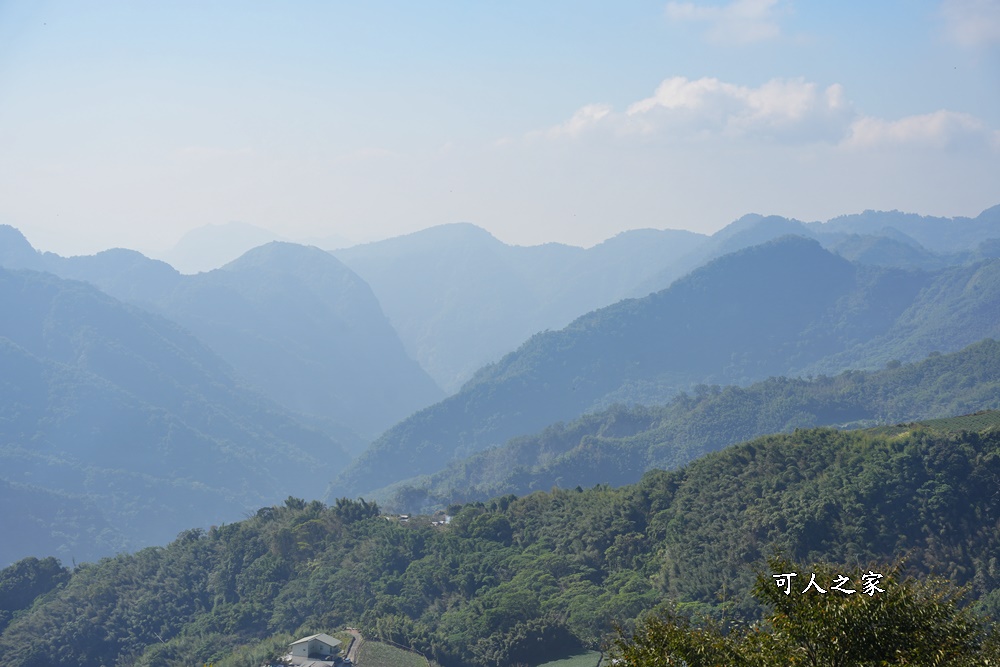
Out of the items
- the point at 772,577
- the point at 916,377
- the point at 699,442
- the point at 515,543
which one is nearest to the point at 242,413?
the point at 699,442

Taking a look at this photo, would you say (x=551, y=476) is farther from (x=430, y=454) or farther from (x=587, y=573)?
(x=587, y=573)

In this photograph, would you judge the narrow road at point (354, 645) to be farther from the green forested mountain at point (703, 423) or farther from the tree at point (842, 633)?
the green forested mountain at point (703, 423)

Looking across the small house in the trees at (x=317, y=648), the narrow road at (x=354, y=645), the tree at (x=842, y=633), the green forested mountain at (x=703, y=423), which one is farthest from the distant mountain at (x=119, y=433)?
the tree at (x=842, y=633)

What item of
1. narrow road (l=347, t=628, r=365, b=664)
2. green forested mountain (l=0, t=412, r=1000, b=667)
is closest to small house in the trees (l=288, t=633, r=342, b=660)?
narrow road (l=347, t=628, r=365, b=664)

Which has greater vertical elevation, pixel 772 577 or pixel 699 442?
pixel 772 577

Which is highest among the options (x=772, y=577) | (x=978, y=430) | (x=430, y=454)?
(x=772, y=577)

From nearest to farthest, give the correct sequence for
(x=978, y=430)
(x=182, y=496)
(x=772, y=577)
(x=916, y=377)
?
(x=772, y=577), (x=978, y=430), (x=916, y=377), (x=182, y=496)

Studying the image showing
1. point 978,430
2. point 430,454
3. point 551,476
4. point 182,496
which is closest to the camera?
point 978,430

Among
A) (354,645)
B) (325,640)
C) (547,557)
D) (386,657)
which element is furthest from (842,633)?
(547,557)
